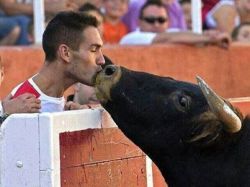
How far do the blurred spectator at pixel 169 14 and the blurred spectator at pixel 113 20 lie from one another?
10.9 inches

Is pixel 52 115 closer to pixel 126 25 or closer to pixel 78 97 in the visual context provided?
pixel 78 97

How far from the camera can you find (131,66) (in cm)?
858

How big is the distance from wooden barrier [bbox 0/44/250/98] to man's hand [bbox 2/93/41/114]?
2615mm

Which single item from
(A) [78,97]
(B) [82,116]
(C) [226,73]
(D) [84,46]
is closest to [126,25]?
(C) [226,73]

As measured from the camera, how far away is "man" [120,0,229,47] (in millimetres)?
9047

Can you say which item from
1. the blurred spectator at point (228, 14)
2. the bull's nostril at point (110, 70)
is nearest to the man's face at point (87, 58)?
the bull's nostril at point (110, 70)

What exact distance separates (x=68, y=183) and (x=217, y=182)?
658 mm

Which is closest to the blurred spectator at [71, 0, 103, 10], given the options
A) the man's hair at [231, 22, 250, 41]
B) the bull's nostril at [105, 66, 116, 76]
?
the man's hair at [231, 22, 250, 41]

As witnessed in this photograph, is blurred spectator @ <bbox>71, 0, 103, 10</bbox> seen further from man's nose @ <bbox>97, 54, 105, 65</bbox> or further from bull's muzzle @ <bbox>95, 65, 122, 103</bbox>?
bull's muzzle @ <bbox>95, 65, 122, 103</bbox>

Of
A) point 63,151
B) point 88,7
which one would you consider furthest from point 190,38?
point 63,151

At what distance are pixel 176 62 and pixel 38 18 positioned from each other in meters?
1.37

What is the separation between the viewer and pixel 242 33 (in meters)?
10.7

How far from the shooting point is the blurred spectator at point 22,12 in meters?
8.57

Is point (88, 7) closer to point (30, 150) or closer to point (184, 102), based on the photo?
point (30, 150)
